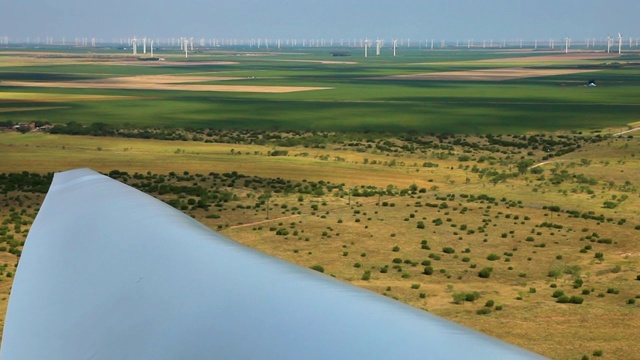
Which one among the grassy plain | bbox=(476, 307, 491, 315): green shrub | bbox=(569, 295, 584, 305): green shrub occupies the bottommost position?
the grassy plain

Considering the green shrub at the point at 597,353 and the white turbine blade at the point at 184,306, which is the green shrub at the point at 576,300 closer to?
the green shrub at the point at 597,353

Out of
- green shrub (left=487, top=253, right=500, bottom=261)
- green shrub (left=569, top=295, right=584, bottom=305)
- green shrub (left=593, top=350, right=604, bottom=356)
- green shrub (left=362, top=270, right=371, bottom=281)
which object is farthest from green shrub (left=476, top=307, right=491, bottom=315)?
green shrub (left=487, top=253, right=500, bottom=261)

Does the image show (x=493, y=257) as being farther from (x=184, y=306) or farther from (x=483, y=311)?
(x=184, y=306)

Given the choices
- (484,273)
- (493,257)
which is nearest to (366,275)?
(484,273)

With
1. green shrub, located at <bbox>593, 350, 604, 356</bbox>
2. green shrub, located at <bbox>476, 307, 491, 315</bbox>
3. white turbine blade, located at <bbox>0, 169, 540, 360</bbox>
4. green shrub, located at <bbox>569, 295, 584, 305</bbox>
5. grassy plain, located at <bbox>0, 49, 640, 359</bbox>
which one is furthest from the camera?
grassy plain, located at <bbox>0, 49, 640, 359</bbox>

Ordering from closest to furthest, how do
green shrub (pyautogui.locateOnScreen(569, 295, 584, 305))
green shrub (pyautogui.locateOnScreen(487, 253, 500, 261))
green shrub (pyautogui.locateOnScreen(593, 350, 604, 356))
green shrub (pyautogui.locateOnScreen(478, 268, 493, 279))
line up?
1. green shrub (pyautogui.locateOnScreen(593, 350, 604, 356))
2. green shrub (pyautogui.locateOnScreen(569, 295, 584, 305))
3. green shrub (pyautogui.locateOnScreen(478, 268, 493, 279))
4. green shrub (pyautogui.locateOnScreen(487, 253, 500, 261))

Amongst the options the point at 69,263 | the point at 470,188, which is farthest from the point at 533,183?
the point at 69,263

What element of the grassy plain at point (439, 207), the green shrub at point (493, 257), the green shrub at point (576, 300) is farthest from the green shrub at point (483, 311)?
the green shrub at point (493, 257)

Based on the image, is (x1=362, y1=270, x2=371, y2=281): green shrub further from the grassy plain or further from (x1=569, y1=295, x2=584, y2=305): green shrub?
(x1=569, y1=295, x2=584, y2=305): green shrub
